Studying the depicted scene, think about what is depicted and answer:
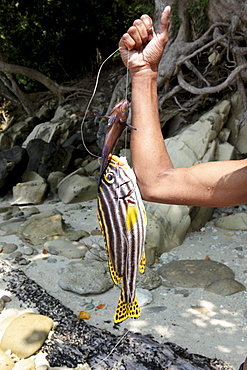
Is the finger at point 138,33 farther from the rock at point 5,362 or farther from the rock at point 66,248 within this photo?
the rock at point 66,248

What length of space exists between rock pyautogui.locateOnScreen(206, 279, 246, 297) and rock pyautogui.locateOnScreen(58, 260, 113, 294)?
1242 millimetres

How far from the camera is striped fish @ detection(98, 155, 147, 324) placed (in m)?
1.70

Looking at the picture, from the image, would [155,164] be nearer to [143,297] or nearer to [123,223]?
[123,223]

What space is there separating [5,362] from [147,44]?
2.84 m

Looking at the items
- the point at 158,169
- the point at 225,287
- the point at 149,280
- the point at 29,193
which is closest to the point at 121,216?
the point at 158,169

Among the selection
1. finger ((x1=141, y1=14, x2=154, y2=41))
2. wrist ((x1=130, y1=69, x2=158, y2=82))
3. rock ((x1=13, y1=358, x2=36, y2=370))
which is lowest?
rock ((x1=13, y1=358, x2=36, y2=370))

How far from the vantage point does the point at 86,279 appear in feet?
15.6

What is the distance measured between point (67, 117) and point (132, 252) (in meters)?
10.6

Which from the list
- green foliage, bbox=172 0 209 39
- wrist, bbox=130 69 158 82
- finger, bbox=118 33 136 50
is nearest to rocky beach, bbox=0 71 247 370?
green foliage, bbox=172 0 209 39

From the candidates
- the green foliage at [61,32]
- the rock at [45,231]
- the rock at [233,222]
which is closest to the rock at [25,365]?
the rock at [45,231]

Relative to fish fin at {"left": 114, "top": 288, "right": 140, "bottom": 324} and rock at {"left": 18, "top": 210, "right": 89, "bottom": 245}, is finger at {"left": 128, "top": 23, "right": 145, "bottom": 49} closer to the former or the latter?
fish fin at {"left": 114, "top": 288, "right": 140, "bottom": 324}

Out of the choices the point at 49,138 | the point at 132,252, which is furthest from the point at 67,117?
the point at 132,252

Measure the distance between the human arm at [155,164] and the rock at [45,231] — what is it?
4.55m

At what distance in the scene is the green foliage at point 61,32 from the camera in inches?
503
